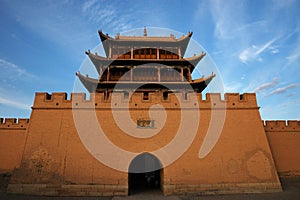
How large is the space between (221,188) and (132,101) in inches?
218

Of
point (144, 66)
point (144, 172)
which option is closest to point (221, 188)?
point (144, 172)

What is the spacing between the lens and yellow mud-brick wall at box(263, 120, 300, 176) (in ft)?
35.1

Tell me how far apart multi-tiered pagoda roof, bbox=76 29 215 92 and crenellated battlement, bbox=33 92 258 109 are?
4.54 metres

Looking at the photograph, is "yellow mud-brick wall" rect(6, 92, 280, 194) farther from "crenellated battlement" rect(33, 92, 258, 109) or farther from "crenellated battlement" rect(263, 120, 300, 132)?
"crenellated battlement" rect(263, 120, 300, 132)

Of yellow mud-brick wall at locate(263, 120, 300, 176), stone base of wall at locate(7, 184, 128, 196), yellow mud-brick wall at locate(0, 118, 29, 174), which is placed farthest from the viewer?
yellow mud-brick wall at locate(0, 118, 29, 174)

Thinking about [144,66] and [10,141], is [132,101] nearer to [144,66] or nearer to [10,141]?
[144,66]

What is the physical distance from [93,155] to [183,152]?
13.2ft

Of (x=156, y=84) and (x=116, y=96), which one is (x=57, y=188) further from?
(x=156, y=84)

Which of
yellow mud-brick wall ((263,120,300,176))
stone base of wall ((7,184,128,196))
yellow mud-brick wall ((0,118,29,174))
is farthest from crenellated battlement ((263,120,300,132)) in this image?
yellow mud-brick wall ((0,118,29,174))

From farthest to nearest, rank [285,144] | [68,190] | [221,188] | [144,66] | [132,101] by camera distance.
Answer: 1. [144,66]
2. [285,144]
3. [132,101]
4. [221,188]
5. [68,190]

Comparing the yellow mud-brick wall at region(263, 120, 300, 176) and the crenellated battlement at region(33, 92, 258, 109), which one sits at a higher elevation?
the crenellated battlement at region(33, 92, 258, 109)

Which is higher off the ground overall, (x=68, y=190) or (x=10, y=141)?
(x=10, y=141)

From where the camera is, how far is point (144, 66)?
14.8 meters

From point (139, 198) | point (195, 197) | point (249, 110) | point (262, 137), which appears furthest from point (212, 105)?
point (139, 198)
